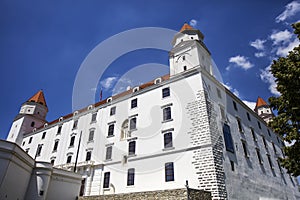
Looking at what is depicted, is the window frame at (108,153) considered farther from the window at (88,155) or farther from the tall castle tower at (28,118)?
the tall castle tower at (28,118)

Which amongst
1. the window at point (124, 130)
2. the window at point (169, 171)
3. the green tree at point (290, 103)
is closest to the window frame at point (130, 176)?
the window at point (169, 171)

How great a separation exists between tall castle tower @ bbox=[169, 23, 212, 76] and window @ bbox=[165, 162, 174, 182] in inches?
404

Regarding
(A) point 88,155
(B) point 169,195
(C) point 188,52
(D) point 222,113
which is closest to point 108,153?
(A) point 88,155

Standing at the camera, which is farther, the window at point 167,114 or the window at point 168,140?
the window at point 167,114

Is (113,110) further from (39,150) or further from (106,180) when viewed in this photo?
(39,150)

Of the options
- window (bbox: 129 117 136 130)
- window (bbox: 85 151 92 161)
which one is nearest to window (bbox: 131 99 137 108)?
window (bbox: 129 117 136 130)

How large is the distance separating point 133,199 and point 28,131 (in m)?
32.1

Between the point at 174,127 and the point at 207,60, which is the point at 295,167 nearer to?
the point at 174,127

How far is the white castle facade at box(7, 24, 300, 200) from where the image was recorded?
53.6 feet

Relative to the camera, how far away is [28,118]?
37281 mm

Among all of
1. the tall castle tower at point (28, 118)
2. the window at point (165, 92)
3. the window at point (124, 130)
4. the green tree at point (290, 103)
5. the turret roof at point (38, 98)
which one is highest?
the turret roof at point (38, 98)

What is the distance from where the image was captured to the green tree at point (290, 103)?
32.2 ft

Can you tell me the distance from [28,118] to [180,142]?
32.9 metres

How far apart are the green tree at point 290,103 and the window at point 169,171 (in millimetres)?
8574
